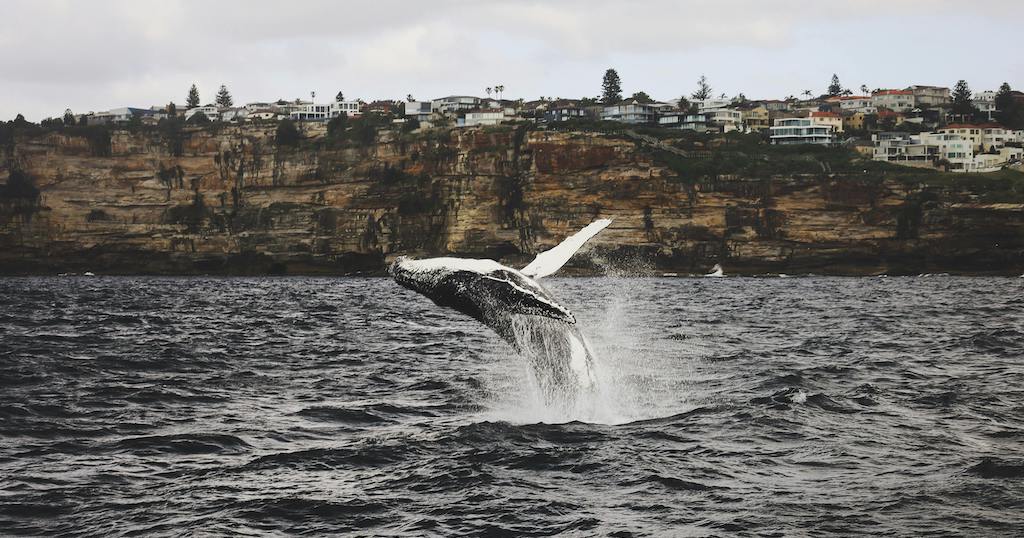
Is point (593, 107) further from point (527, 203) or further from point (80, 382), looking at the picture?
point (80, 382)

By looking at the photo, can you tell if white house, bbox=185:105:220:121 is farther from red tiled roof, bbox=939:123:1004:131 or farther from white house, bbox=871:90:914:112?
red tiled roof, bbox=939:123:1004:131

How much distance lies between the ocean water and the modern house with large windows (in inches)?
4300

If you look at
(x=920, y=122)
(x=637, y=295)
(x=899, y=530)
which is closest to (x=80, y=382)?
(x=899, y=530)

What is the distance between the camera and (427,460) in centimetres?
1376

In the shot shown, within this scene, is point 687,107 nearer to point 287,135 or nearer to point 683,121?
point 683,121

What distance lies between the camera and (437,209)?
381 feet

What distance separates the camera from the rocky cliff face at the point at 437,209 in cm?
10200

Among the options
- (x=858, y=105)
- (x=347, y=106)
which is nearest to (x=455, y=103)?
(x=347, y=106)

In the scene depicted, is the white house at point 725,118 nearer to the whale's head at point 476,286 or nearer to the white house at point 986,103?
the white house at point 986,103

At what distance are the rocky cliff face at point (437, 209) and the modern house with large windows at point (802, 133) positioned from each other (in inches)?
1283

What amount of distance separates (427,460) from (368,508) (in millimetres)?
2444

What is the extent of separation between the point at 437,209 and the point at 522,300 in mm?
103723

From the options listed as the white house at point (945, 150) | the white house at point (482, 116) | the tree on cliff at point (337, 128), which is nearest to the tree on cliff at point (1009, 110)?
the white house at point (945, 150)

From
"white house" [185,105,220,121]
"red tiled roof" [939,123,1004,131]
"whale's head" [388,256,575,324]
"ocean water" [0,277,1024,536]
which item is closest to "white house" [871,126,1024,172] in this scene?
"red tiled roof" [939,123,1004,131]
